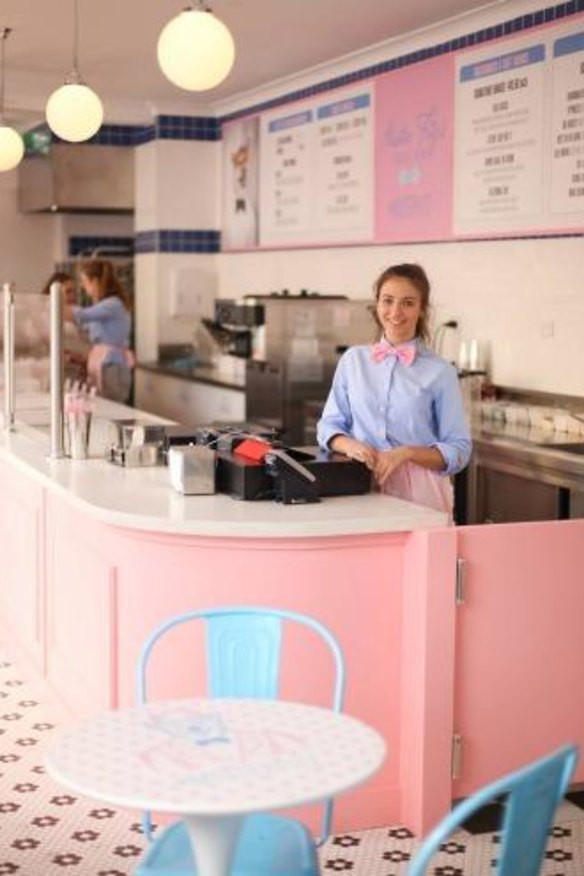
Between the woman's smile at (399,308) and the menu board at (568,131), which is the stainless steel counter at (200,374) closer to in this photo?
the menu board at (568,131)

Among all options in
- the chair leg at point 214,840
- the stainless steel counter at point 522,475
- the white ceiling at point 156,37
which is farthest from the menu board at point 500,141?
the chair leg at point 214,840

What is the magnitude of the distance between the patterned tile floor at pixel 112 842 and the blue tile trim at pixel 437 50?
3.46m

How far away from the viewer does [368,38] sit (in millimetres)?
7383

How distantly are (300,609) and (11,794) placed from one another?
111 cm

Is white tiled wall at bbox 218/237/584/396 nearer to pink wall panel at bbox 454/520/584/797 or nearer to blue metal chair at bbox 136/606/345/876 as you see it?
pink wall panel at bbox 454/520/584/797

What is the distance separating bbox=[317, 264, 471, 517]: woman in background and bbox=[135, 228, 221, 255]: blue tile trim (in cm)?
570

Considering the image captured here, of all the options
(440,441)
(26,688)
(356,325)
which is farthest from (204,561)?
(356,325)

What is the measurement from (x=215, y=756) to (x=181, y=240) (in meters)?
7.84

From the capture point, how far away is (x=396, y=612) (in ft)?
12.8

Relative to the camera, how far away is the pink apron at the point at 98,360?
8.65 m

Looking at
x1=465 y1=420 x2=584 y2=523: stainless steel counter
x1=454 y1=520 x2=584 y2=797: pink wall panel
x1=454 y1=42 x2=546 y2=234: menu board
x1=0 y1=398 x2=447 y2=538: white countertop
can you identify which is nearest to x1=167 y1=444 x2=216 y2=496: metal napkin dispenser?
x1=0 y1=398 x2=447 y2=538: white countertop

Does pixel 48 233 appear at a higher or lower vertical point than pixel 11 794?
higher

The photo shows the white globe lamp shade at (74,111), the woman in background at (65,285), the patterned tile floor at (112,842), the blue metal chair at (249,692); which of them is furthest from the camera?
the woman in background at (65,285)

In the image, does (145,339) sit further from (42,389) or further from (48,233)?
(42,389)
